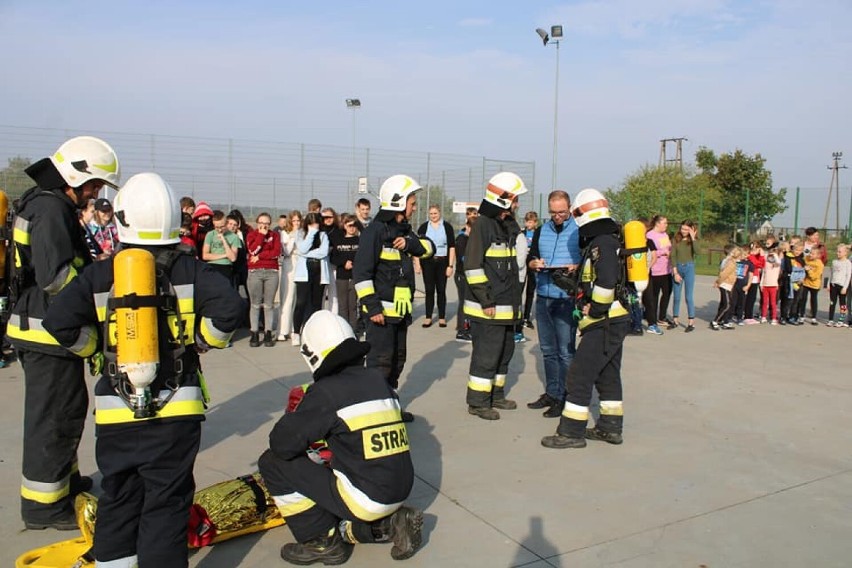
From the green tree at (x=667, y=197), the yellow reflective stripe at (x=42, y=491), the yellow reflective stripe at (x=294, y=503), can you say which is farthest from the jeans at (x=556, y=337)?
the green tree at (x=667, y=197)

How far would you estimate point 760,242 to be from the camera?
12.4 meters

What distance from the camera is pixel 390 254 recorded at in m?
5.93

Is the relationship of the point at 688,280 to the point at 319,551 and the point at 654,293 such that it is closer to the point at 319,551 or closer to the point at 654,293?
the point at 654,293

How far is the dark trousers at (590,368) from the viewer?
5422mm

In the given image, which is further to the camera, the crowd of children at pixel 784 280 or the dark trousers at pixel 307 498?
the crowd of children at pixel 784 280

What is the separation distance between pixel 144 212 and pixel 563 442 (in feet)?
12.2

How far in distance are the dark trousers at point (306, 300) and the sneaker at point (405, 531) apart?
6.10 m

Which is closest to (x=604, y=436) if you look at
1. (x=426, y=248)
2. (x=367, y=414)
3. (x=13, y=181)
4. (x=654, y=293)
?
(x=426, y=248)

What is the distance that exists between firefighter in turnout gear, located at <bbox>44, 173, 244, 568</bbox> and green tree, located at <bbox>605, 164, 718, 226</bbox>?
1514cm

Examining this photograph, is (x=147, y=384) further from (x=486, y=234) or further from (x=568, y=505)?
(x=486, y=234)

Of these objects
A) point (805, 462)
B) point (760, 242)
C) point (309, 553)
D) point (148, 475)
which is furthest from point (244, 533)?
point (760, 242)

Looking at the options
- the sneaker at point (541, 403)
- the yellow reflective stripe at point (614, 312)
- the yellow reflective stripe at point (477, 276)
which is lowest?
the sneaker at point (541, 403)

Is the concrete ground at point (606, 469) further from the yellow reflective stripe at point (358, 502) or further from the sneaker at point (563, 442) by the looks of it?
the yellow reflective stripe at point (358, 502)

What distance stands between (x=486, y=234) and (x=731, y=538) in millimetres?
3159
